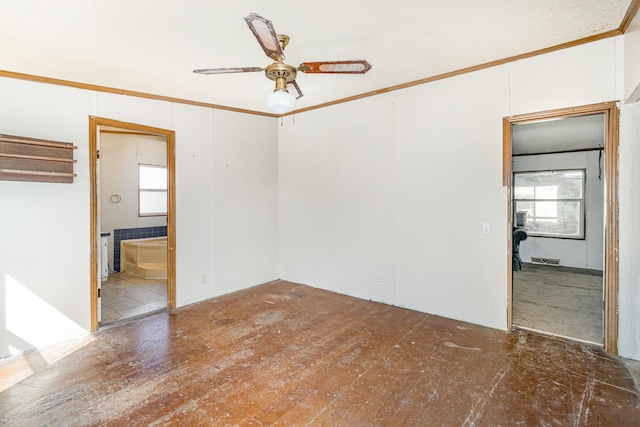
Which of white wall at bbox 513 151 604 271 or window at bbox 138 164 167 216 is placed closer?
white wall at bbox 513 151 604 271

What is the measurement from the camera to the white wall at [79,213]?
289cm

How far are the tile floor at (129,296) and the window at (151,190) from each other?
5.00 ft

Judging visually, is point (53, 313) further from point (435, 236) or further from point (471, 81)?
point (471, 81)

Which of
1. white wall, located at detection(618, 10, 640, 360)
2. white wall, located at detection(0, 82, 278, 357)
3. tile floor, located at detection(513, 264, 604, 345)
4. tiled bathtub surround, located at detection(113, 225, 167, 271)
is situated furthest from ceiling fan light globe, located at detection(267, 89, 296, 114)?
tiled bathtub surround, located at detection(113, 225, 167, 271)

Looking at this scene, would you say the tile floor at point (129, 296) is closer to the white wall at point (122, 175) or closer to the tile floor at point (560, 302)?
the white wall at point (122, 175)

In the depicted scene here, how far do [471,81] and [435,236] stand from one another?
170cm

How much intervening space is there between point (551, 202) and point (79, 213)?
8.17 meters

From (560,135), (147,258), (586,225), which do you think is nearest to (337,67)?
(560,135)

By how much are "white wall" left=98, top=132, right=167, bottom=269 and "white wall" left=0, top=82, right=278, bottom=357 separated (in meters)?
2.59

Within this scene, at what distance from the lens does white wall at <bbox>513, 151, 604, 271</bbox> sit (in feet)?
20.2

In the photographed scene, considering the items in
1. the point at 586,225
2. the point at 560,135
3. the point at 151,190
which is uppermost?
the point at 560,135

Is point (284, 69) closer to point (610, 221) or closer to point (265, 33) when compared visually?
point (265, 33)

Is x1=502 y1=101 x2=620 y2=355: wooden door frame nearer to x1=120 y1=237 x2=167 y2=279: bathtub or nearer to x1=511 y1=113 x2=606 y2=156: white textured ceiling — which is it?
x1=511 y1=113 x2=606 y2=156: white textured ceiling

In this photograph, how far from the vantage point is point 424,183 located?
366 centimetres
